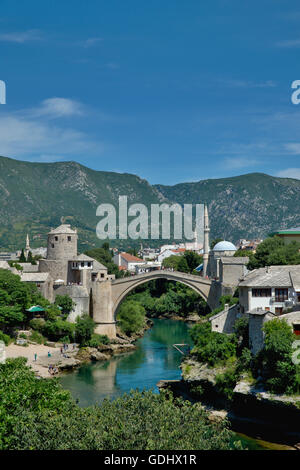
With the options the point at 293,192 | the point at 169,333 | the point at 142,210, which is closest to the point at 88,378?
the point at 169,333

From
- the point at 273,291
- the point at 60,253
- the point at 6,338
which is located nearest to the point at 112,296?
the point at 60,253

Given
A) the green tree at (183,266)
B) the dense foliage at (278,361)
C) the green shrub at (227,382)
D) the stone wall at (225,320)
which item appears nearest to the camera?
the dense foliage at (278,361)

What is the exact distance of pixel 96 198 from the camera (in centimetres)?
17050

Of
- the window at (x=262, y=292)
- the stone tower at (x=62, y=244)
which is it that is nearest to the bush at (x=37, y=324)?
the stone tower at (x=62, y=244)

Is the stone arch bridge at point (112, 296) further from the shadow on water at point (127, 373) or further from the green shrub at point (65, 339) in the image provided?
the green shrub at point (65, 339)

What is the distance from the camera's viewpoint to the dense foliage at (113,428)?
47.9 feet

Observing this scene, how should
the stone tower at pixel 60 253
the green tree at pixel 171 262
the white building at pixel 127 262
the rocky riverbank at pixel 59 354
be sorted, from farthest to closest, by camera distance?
the white building at pixel 127 262
the green tree at pixel 171 262
the stone tower at pixel 60 253
the rocky riverbank at pixel 59 354

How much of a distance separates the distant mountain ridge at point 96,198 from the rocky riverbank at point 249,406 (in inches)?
4720

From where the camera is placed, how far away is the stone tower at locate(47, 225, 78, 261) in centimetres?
5019

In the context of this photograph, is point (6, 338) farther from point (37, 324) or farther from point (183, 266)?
point (183, 266)

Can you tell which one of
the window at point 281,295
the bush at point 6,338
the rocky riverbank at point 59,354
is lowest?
the rocky riverbank at point 59,354

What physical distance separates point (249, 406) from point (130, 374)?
495 inches

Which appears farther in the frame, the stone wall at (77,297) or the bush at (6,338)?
the stone wall at (77,297)

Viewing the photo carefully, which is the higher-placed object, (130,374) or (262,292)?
(262,292)
